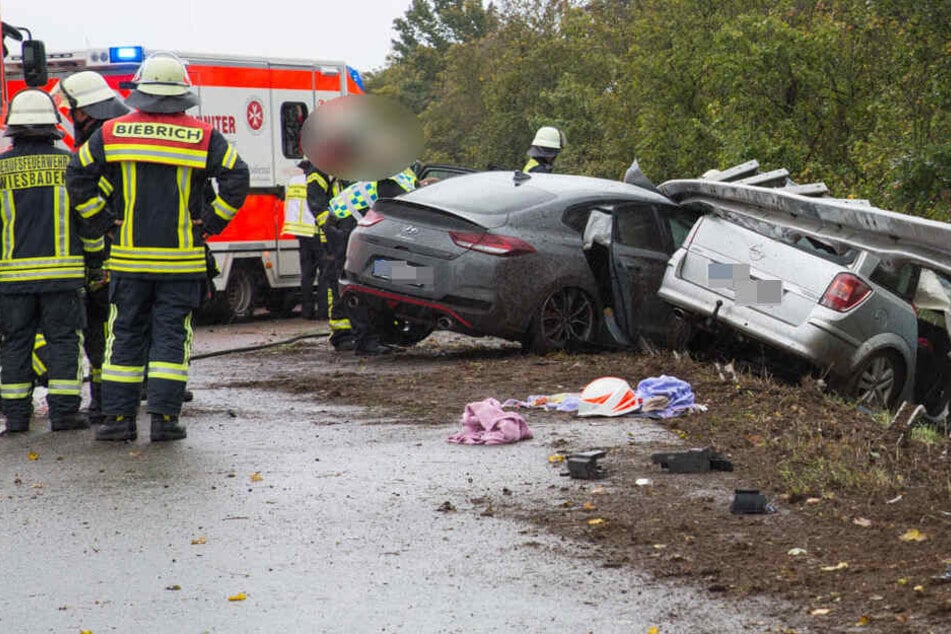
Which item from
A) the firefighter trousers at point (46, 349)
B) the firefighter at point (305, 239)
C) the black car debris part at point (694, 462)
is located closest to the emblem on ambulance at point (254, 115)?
the firefighter at point (305, 239)

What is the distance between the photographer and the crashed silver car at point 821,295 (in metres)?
10.4

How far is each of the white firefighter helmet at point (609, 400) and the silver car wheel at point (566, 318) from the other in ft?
9.00

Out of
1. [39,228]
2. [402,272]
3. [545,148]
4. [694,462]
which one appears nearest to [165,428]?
[39,228]

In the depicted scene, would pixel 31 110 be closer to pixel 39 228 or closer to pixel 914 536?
pixel 39 228

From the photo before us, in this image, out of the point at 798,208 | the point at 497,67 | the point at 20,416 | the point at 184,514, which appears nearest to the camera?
A: the point at 184,514

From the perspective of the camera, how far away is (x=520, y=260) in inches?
482

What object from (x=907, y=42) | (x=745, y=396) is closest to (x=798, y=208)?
(x=745, y=396)

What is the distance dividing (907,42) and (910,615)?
12.5m

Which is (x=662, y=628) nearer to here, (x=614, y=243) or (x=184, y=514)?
(x=184, y=514)

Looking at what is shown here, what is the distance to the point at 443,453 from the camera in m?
8.35

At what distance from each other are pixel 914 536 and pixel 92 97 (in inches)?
223

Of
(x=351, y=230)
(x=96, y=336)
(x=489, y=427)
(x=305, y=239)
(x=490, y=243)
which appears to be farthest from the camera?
(x=305, y=239)

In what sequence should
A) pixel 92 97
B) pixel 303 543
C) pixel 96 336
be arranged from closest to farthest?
pixel 303 543, pixel 92 97, pixel 96 336

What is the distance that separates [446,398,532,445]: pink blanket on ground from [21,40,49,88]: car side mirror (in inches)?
299
